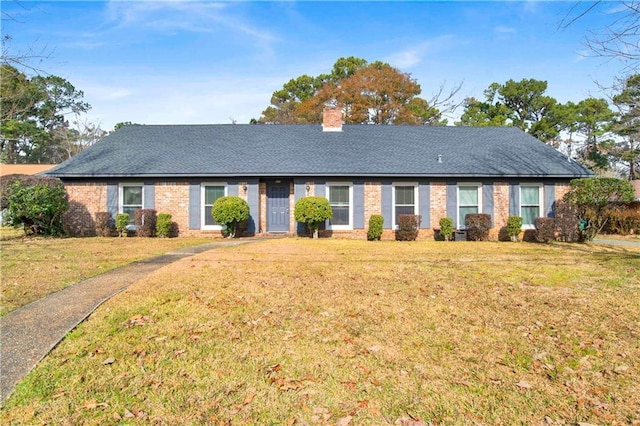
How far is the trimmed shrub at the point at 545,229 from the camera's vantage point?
47.3 feet

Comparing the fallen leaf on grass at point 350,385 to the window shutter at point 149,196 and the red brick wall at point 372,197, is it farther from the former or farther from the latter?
the window shutter at point 149,196

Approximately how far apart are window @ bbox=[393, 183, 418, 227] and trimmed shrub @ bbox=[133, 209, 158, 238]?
9471 mm

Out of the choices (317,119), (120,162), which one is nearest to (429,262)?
(120,162)

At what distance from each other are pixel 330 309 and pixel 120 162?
14.2m

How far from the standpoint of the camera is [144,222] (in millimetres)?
15156

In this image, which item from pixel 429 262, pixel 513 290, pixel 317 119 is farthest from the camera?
pixel 317 119

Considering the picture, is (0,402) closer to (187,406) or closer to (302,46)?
(187,406)

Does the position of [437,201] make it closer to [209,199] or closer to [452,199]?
[452,199]

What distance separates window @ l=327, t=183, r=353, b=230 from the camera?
15633 millimetres

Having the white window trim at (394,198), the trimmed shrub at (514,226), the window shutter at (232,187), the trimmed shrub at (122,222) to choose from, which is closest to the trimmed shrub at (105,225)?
the trimmed shrub at (122,222)

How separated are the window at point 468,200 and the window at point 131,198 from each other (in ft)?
41.8

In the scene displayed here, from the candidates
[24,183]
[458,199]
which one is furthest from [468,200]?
[24,183]

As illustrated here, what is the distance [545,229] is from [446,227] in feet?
11.4

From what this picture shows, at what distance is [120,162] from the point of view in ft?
53.5
